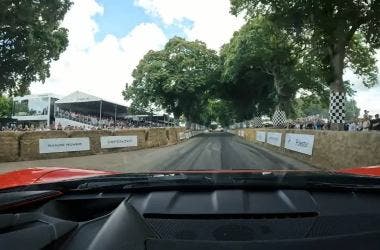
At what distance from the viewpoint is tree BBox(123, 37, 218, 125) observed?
195 feet

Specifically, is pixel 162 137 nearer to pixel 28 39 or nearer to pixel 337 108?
pixel 28 39

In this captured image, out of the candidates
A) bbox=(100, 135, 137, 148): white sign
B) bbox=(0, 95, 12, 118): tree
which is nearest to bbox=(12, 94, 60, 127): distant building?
bbox=(0, 95, 12, 118): tree

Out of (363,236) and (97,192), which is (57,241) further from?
(363,236)

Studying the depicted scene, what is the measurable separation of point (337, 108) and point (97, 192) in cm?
2210

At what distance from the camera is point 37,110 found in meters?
70.4

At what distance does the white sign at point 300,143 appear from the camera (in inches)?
773

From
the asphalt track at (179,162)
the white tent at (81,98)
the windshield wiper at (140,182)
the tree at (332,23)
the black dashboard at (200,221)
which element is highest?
the tree at (332,23)

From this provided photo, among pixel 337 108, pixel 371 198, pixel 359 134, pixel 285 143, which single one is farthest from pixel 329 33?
pixel 371 198

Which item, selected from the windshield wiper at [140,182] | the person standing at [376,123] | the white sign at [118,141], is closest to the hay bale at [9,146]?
the white sign at [118,141]

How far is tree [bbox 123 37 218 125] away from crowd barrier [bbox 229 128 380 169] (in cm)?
3498

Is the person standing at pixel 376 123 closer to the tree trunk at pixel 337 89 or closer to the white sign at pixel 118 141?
the tree trunk at pixel 337 89

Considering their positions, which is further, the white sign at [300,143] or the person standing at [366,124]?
the person standing at [366,124]

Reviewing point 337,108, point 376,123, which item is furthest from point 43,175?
point 376,123

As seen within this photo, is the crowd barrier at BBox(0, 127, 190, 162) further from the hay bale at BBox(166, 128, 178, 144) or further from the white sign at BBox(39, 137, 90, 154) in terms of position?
the hay bale at BBox(166, 128, 178, 144)
